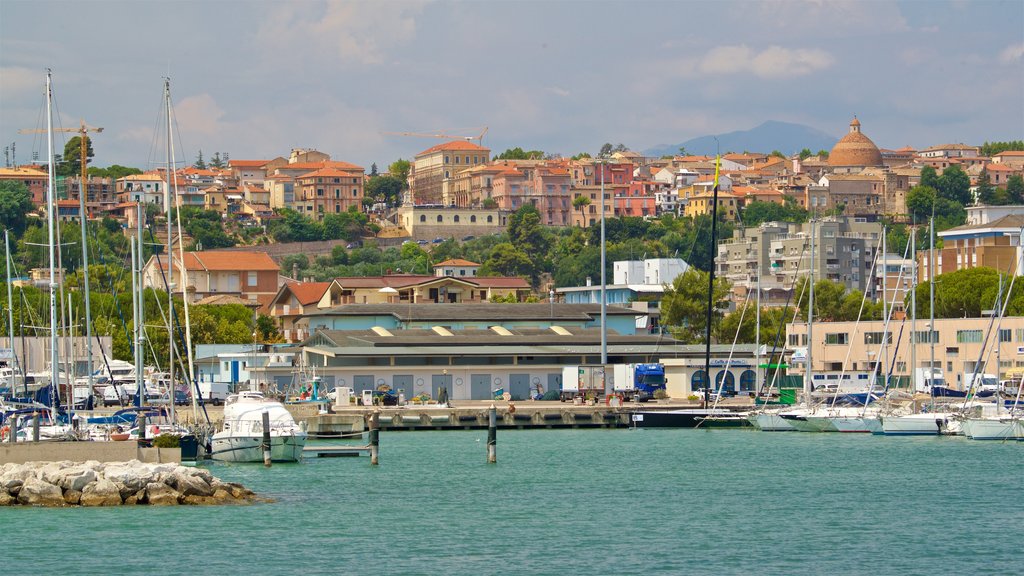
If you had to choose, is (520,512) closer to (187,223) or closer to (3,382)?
(3,382)

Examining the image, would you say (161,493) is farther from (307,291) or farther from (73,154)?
(73,154)

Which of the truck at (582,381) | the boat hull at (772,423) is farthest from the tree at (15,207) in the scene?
the boat hull at (772,423)

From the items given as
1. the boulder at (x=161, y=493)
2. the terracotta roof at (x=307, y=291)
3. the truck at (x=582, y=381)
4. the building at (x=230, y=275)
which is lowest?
the boulder at (x=161, y=493)

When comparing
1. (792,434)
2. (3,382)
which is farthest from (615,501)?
(3,382)

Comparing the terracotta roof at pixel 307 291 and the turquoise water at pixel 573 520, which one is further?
the terracotta roof at pixel 307 291

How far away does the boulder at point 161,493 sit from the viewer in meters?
37.1

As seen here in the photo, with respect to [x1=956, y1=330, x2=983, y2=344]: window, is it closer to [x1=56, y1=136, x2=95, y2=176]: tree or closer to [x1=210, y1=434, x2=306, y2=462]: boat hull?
[x1=210, y1=434, x2=306, y2=462]: boat hull

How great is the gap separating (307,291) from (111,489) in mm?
79929

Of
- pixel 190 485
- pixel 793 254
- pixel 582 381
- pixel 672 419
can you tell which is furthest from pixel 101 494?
pixel 793 254

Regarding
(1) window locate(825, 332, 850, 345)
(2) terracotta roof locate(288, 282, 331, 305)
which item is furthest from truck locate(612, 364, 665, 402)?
(2) terracotta roof locate(288, 282, 331, 305)

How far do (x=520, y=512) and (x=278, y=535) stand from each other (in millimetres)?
6884

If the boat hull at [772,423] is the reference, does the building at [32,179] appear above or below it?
above

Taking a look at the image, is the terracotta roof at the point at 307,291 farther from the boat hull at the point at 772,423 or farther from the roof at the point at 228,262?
the boat hull at the point at 772,423

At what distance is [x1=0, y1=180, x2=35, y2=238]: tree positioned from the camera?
17188cm
